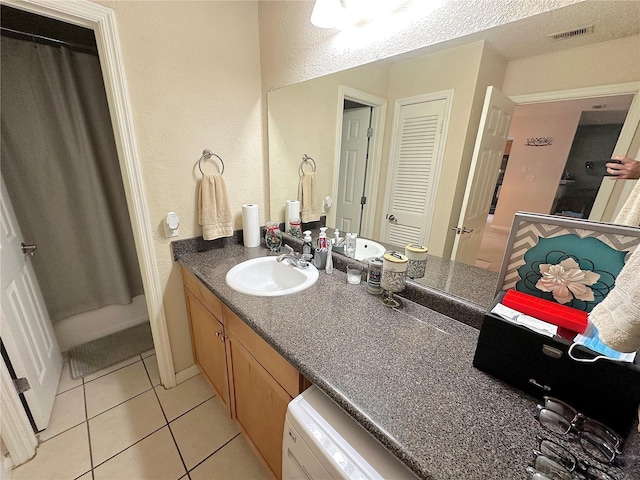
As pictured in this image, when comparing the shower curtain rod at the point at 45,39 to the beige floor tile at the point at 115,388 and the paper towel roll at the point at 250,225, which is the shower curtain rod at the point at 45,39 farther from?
the beige floor tile at the point at 115,388

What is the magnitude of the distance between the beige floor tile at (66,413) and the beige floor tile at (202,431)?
1.77 ft

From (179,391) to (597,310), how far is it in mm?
1949

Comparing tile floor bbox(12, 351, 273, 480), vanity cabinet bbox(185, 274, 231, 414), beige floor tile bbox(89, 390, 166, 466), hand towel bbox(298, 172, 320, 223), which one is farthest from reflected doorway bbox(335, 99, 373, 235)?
beige floor tile bbox(89, 390, 166, 466)

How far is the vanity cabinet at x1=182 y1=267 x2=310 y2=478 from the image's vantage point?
0.86 m

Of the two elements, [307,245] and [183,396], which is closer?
[307,245]

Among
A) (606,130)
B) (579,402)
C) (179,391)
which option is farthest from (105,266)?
(606,130)

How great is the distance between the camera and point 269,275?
1.44 m

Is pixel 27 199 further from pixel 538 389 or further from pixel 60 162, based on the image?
pixel 538 389

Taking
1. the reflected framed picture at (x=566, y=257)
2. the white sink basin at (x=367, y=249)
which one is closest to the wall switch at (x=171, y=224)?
the white sink basin at (x=367, y=249)

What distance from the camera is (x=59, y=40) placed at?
151 centimetres

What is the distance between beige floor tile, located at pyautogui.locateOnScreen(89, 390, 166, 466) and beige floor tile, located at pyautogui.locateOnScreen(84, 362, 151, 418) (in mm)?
51

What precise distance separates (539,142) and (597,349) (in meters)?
0.56

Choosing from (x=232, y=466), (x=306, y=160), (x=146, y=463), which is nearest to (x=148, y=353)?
(x=146, y=463)

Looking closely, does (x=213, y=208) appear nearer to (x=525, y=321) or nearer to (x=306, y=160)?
(x=306, y=160)
